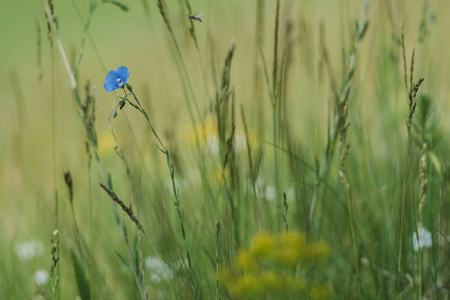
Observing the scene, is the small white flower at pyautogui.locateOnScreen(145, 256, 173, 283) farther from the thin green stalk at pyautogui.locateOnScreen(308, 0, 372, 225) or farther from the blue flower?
the blue flower

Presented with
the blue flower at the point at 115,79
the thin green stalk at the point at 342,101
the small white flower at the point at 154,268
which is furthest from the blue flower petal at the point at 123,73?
the small white flower at the point at 154,268

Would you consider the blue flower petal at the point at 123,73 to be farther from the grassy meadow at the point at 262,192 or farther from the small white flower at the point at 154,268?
the small white flower at the point at 154,268

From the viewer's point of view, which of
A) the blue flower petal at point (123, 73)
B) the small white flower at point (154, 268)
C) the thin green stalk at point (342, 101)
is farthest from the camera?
the small white flower at point (154, 268)

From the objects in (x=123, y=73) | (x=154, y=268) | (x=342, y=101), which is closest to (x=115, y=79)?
(x=123, y=73)

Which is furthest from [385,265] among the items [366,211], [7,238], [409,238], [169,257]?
[7,238]

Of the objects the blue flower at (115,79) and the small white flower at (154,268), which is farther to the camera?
the small white flower at (154,268)

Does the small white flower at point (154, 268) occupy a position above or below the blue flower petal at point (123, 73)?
below

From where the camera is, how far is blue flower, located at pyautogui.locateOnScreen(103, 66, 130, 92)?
101 cm

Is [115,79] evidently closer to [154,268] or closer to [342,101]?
[342,101]

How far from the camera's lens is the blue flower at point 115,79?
3.30ft

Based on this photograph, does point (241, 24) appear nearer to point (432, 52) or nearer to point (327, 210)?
point (432, 52)

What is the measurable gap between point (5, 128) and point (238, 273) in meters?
4.08

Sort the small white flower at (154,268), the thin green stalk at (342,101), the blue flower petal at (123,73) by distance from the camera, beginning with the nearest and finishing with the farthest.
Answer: the blue flower petal at (123,73)
the thin green stalk at (342,101)
the small white flower at (154,268)

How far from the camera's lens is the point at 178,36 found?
1939mm
